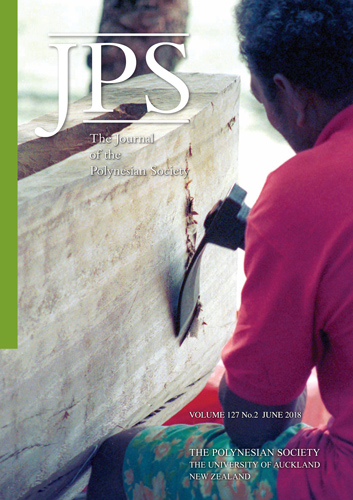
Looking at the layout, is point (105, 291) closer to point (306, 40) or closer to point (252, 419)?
point (252, 419)

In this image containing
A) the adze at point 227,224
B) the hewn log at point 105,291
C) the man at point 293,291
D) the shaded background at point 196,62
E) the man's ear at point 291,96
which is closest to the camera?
the man at point 293,291

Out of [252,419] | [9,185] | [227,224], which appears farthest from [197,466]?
[9,185]

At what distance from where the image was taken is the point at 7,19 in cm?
147

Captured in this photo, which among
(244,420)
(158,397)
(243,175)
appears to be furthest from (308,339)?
(243,175)

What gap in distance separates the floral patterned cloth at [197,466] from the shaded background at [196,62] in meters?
2.33

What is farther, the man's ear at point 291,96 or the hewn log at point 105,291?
the hewn log at point 105,291

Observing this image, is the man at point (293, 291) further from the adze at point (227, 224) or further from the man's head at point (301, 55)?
the adze at point (227, 224)

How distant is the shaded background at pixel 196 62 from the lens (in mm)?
3780

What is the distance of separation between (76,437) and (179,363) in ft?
1.58

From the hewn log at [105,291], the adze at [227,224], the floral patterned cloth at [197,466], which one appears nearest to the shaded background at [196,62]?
the hewn log at [105,291]

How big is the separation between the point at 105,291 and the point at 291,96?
0.60 m

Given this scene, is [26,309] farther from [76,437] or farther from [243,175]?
[243,175]

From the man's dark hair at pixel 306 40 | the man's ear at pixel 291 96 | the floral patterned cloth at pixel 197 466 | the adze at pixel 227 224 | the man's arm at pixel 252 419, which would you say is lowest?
the floral patterned cloth at pixel 197 466

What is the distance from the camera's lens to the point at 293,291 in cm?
99
